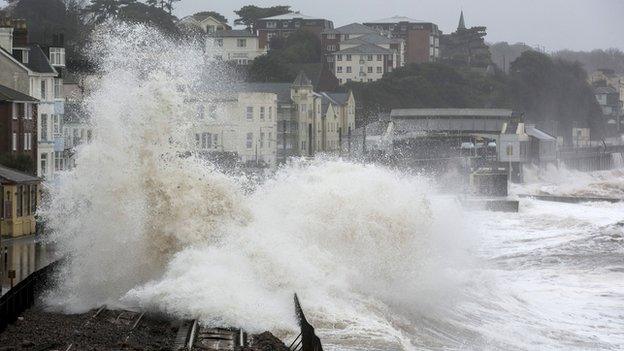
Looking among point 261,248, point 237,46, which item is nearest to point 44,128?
point 261,248

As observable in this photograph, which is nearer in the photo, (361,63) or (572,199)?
(572,199)

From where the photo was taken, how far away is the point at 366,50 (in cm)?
16450

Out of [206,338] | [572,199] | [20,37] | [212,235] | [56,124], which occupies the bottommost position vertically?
[572,199]

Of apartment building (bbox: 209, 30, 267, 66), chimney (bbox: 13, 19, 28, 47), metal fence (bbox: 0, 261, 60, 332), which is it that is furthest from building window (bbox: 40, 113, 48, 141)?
apartment building (bbox: 209, 30, 267, 66)

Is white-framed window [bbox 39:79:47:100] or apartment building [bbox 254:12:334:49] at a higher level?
apartment building [bbox 254:12:334:49]

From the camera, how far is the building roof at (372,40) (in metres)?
172

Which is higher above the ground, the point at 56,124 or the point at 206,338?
the point at 56,124

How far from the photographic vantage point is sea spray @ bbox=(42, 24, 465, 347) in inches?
909

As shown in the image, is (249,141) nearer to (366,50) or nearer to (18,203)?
(18,203)

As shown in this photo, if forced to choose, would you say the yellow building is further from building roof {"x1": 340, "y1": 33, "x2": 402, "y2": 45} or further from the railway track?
building roof {"x1": 340, "y1": 33, "x2": 402, "y2": 45}

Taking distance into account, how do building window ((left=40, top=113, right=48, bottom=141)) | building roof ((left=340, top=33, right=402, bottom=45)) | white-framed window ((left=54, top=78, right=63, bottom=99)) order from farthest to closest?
building roof ((left=340, top=33, right=402, bottom=45)) < white-framed window ((left=54, top=78, right=63, bottom=99)) < building window ((left=40, top=113, right=48, bottom=141))

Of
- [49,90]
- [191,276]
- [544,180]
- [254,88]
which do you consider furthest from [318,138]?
[191,276]

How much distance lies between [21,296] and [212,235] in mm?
4336

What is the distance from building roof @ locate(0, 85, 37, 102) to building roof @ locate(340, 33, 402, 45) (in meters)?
122
